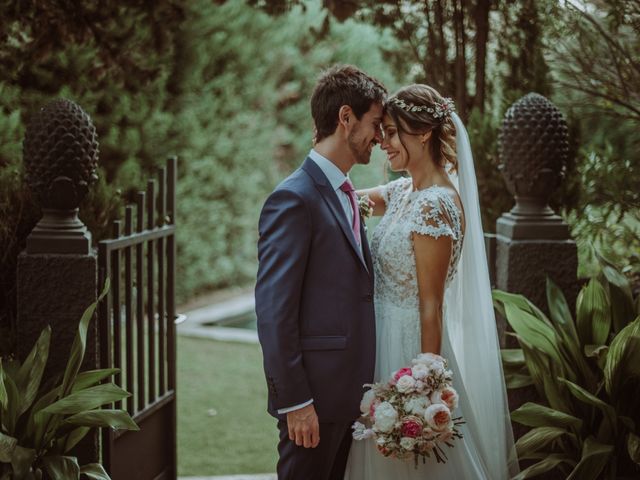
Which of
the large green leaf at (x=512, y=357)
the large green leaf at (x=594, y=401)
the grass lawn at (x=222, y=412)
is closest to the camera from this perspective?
the large green leaf at (x=594, y=401)

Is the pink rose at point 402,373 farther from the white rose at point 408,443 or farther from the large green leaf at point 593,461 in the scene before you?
the large green leaf at point 593,461

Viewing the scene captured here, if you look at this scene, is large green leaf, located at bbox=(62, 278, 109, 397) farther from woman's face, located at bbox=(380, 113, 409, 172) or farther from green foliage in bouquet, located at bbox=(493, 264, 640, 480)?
green foliage in bouquet, located at bbox=(493, 264, 640, 480)

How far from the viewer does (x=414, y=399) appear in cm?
288

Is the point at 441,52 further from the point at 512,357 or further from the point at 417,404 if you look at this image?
the point at 417,404

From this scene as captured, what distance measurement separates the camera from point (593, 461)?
3354 mm

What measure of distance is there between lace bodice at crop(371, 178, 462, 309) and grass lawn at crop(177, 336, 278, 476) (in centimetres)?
280

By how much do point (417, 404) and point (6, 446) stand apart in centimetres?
152

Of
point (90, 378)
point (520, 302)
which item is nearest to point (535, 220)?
point (520, 302)

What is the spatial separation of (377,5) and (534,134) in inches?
79.2

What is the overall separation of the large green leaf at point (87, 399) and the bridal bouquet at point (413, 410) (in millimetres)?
945

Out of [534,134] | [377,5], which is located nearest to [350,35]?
[377,5]

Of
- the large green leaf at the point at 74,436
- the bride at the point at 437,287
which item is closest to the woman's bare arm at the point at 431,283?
the bride at the point at 437,287

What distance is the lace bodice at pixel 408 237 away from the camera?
3.13m

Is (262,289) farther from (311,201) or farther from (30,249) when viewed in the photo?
(30,249)
